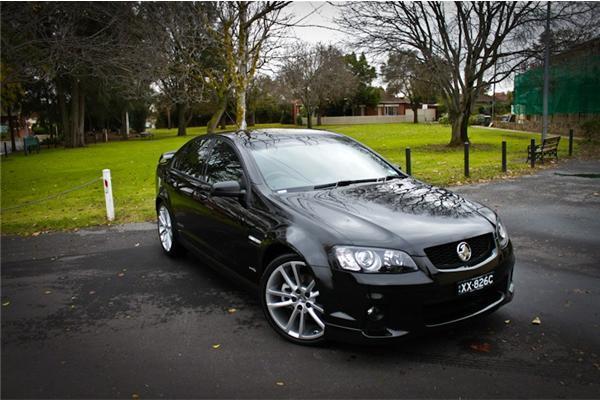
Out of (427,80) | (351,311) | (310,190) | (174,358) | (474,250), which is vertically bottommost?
(174,358)

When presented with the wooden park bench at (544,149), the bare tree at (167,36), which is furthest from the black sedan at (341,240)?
the wooden park bench at (544,149)

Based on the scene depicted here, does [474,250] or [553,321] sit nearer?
[474,250]

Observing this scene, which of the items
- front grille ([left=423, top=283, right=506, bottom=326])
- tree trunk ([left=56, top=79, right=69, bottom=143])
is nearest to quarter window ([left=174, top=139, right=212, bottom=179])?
front grille ([left=423, top=283, right=506, bottom=326])

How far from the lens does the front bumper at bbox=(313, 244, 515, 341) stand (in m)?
3.35

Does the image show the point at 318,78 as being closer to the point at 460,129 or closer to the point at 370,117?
the point at 370,117

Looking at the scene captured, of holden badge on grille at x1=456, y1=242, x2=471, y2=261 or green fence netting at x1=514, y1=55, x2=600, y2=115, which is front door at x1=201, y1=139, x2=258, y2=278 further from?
green fence netting at x1=514, y1=55, x2=600, y2=115

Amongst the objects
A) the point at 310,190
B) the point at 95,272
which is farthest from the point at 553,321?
the point at 95,272

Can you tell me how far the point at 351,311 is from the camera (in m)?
3.44

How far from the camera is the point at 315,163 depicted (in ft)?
16.3

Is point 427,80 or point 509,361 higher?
point 427,80

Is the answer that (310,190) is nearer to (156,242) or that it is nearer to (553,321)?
(553,321)

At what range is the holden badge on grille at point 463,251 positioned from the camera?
3.55 m

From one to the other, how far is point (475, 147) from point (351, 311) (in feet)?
70.4

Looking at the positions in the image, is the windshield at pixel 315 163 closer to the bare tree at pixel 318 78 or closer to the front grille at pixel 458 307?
the front grille at pixel 458 307
